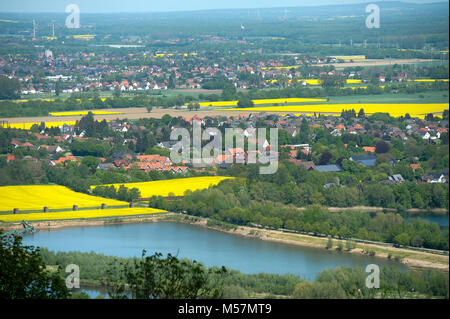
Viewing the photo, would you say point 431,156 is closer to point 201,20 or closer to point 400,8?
point 400,8

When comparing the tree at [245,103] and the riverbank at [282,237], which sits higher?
the tree at [245,103]

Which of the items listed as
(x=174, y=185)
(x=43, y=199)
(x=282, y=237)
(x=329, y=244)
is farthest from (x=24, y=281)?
(x=174, y=185)

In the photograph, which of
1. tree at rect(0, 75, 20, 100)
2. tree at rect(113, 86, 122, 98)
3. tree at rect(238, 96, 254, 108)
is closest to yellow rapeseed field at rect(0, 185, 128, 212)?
tree at rect(238, 96, 254, 108)

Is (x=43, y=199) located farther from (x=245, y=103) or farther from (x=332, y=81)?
(x=332, y=81)

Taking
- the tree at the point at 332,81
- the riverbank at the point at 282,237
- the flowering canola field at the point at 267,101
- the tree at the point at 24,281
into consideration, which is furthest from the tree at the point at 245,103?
the tree at the point at 24,281

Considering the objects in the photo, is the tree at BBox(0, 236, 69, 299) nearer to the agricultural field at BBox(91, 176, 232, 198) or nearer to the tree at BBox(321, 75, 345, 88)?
the agricultural field at BBox(91, 176, 232, 198)

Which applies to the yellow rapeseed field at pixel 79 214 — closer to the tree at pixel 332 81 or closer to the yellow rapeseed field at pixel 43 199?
the yellow rapeseed field at pixel 43 199
